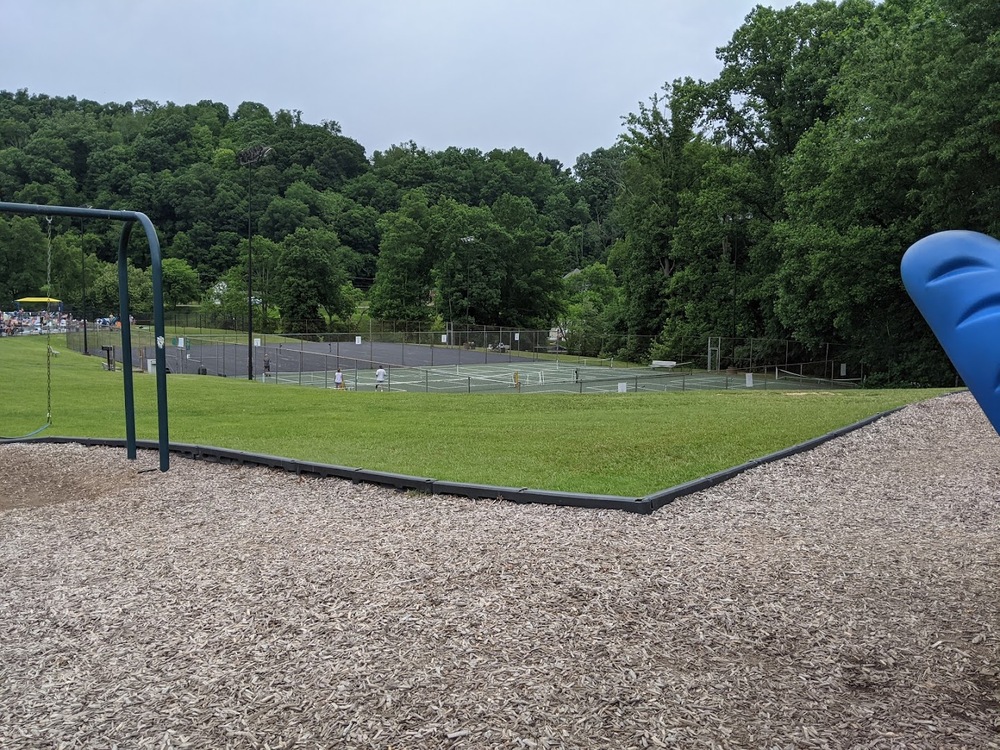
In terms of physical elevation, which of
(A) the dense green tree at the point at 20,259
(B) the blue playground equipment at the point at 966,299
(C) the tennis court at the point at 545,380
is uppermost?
(A) the dense green tree at the point at 20,259

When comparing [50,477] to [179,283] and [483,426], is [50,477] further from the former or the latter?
[179,283]

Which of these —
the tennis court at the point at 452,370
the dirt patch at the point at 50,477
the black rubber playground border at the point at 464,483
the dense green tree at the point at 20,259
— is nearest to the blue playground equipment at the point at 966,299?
the black rubber playground border at the point at 464,483

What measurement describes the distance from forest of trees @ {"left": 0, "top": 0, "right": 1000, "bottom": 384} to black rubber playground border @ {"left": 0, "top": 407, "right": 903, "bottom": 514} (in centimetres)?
2594

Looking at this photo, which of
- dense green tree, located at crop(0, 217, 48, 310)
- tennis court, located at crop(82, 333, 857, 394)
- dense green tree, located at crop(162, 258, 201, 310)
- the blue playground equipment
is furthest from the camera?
dense green tree, located at crop(162, 258, 201, 310)

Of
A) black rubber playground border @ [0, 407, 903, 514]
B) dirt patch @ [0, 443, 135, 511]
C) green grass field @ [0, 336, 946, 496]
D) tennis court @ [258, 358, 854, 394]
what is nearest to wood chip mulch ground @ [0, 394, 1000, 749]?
black rubber playground border @ [0, 407, 903, 514]

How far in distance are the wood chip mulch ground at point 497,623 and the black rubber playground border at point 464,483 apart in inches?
9.3

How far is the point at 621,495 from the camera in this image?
811 cm

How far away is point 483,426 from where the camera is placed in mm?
14914

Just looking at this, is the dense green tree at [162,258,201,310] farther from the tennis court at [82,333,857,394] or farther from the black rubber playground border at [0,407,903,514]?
the black rubber playground border at [0,407,903,514]

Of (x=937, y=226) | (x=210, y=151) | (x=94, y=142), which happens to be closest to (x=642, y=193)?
(x=937, y=226)

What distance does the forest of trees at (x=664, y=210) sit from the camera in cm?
3256

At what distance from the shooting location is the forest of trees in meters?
32.6

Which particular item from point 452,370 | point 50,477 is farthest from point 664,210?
point 50,477

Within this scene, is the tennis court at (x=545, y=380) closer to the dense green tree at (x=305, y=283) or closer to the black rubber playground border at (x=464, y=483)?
the black rubber playground border at (x=464, y=483)
